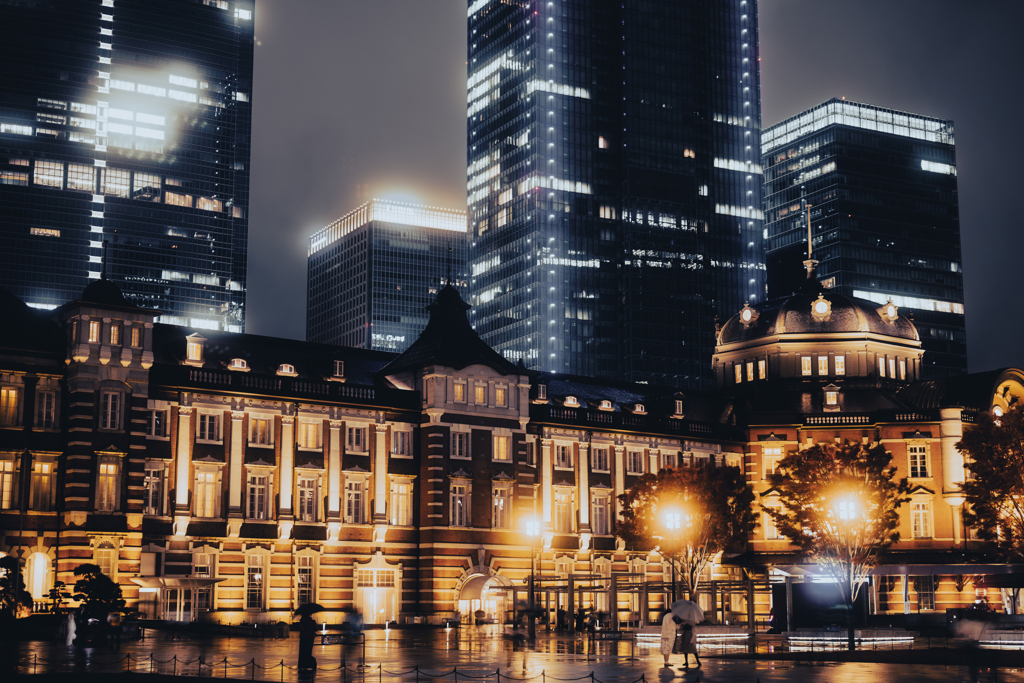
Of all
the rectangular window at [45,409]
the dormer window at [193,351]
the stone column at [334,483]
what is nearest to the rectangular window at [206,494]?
the dormer window at [193,351]

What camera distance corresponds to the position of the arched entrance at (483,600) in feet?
286

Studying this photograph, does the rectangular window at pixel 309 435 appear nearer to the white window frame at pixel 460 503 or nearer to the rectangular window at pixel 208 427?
the rectangular window at pixel 208 427

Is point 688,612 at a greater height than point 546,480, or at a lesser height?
lesser

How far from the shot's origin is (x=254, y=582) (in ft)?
263

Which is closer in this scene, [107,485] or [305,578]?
[107,485]

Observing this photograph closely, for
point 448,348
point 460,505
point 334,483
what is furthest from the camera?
point 448,348

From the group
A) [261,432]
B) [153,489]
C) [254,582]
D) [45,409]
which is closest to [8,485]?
[45,409]

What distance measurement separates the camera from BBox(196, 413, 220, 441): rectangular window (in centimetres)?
7925

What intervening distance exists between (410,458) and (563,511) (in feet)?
44.1

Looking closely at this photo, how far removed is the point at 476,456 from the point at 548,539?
8.93 m

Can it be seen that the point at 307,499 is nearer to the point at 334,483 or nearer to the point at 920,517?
the point at 334,483

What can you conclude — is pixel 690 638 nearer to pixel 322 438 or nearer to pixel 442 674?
pixel 442 674

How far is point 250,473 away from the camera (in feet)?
265

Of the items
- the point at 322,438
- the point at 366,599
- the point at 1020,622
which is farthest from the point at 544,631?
the point at 1020,622
